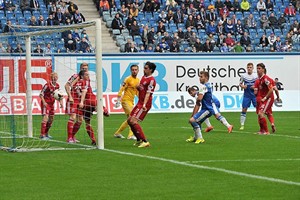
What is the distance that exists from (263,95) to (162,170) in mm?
11065

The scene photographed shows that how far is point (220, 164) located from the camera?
16.1m

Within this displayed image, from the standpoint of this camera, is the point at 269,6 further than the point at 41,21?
Yes

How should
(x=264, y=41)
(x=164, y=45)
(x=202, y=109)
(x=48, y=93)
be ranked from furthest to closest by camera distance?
(x=264, y=41)
(x=164, y=45)
(x=48, y=93)
(x=202, y=109)

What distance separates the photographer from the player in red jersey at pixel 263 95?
24953mm

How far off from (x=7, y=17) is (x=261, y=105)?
19.5 meters

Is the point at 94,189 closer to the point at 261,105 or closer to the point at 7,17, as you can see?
the point at 261,105

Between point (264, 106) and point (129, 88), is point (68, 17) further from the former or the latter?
point (264, 106)

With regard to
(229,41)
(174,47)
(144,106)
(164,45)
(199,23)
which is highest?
(199,23)

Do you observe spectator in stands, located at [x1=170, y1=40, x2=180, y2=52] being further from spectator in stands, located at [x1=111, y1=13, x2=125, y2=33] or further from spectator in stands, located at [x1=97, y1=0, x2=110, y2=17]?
spectator in stands, located at [x1=97, y1=0, x2=110, y2=17]

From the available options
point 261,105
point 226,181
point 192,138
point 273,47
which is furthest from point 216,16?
point 226,181

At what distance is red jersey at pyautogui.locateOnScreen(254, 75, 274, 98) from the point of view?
82.4 ft

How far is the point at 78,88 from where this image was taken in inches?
850

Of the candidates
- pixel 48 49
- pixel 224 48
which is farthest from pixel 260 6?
pixel 48 49

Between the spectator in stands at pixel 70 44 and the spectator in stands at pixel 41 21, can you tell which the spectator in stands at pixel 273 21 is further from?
the spectator in stands at pixel 70 44
